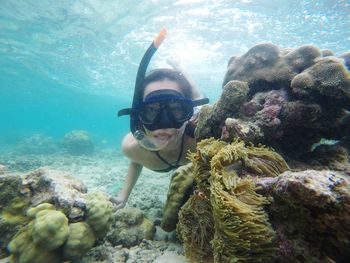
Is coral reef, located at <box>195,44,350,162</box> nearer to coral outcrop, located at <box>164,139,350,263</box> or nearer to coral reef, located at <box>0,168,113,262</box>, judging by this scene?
coral outcrop, located at <box>164,139,350,263</box>

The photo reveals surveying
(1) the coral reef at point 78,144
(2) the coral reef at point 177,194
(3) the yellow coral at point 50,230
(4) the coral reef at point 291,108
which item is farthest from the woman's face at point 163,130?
(1) the coral reef at point 78,144

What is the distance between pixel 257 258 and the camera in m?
1.80

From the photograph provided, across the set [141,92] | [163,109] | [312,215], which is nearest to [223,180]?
[312,215]

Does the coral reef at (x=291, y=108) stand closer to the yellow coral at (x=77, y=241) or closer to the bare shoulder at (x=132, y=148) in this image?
the bare shoulder at (x=132, y=148)

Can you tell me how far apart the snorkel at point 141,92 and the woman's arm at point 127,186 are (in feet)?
5.76

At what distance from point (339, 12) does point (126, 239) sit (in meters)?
16.2

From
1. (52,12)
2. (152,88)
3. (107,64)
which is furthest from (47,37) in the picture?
(152,88)

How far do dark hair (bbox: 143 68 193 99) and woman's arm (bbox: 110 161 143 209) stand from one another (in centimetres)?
235

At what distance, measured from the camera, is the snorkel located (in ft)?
13.8

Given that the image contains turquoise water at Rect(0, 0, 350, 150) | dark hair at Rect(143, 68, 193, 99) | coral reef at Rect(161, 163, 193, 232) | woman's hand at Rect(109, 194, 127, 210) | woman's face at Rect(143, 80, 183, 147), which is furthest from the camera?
turquoise water at Rect(0, 0, 350, 150)

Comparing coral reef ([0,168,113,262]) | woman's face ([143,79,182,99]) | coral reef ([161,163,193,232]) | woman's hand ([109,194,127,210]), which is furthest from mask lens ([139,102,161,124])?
woman's hand ([109,194,127,210])

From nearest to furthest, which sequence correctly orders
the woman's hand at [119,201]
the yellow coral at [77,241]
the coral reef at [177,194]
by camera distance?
1. the yellow coral at [77,241]
2. the coral reef at [177,194]
3. the woman's hand at [119,201]

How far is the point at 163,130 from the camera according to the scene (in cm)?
427

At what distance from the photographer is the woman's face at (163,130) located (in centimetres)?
432
